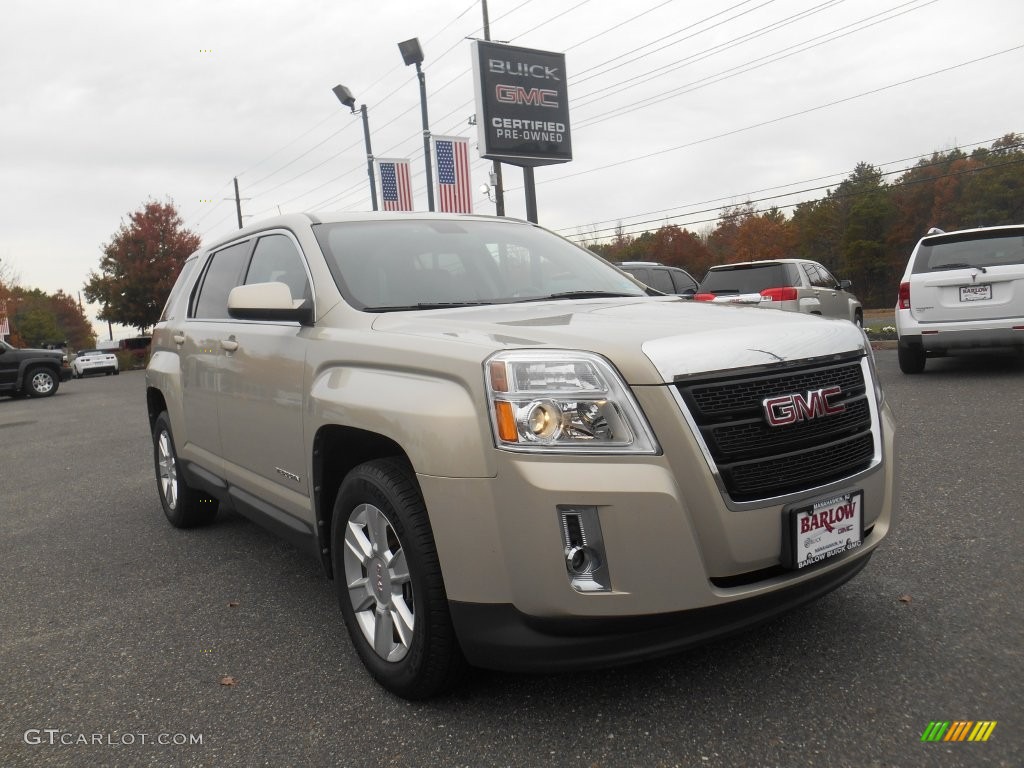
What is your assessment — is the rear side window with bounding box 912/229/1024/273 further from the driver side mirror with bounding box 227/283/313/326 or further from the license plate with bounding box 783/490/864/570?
the driver side mirror with bounding box 227/283/313/326

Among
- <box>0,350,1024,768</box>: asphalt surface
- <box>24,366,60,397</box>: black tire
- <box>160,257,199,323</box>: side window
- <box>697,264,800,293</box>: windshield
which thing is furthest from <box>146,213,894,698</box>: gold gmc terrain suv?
<box>24,366,60,397</box>: black tire

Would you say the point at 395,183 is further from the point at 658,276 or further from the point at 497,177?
the point at 658,276

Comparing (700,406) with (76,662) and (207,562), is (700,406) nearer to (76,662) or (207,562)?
(76,662)

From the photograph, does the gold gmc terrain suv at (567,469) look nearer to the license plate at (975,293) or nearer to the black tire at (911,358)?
the license plate at (975,293)

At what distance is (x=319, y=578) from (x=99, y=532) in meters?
2.15

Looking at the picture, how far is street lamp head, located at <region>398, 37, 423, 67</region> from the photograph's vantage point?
22.7m

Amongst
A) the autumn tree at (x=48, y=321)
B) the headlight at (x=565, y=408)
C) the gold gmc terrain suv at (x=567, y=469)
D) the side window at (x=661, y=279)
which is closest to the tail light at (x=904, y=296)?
the side window at (x=661, y=279)

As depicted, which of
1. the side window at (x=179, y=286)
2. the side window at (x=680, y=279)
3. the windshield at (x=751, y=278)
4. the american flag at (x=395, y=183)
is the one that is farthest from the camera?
the american flag at (x=395, y=183)

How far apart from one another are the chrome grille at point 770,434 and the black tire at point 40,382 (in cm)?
2275

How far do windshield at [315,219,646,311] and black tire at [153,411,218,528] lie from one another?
2124 mm

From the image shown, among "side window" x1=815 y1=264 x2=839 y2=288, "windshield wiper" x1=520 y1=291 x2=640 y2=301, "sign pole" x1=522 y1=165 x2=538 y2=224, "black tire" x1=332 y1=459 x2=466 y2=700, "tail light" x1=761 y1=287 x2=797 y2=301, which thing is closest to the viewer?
"black tire" x1=332 y1=459 x2=466 y2=700

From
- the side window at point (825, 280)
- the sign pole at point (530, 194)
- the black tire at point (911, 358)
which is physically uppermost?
the sign pole at point (530, 194)

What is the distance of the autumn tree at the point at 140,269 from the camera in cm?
4453

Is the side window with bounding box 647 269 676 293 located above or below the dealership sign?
below
